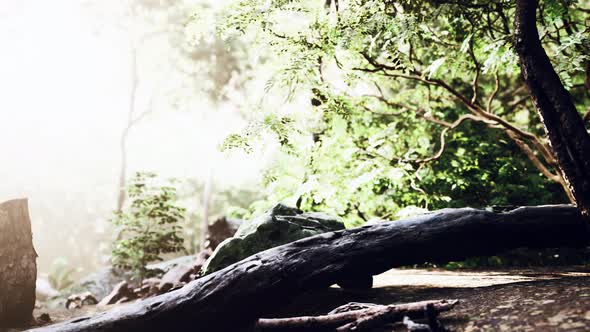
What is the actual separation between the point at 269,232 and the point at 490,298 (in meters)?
3.08

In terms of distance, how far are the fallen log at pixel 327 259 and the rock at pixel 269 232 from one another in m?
1.09

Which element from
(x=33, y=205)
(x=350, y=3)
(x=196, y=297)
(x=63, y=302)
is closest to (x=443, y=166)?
(x=350, y=3)

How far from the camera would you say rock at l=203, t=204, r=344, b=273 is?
5.30 m

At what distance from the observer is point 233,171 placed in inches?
1398

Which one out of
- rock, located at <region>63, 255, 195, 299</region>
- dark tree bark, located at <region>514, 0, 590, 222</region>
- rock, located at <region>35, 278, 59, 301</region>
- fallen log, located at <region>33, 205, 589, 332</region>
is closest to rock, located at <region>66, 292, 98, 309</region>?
rock, located at <region>63, 255, 195, 299</region>

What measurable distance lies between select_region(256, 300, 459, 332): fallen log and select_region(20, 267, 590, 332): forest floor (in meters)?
0.13

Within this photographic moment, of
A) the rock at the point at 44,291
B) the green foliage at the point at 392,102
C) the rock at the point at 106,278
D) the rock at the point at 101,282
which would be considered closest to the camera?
the green foliage at the point at 392,102

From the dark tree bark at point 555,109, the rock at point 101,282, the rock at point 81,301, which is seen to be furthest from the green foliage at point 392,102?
the rock at point 101,282

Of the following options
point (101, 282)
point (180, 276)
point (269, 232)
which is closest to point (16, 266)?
point (180, 276)

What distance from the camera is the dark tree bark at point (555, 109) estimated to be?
3891 mm

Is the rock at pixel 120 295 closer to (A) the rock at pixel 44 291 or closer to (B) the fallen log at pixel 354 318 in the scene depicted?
(B) the fallen log at pixel 354 318

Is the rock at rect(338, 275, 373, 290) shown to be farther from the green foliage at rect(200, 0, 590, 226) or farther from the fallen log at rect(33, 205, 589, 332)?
the green foliage at rect(200, 0, 590, 226)

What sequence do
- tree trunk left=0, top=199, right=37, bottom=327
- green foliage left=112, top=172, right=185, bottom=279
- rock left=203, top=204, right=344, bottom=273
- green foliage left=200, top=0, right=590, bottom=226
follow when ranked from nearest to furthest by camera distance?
green foliage left=200, top=0, right=590, bottom=226 → rock left=203, top=204, right=344, bottom=273 → tree trunk left=0, top=199, right=37, bottom=327 → green foliage left=112, top=172, right=185, bottom=279

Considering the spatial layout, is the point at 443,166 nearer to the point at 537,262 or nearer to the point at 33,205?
the point at 537,262
